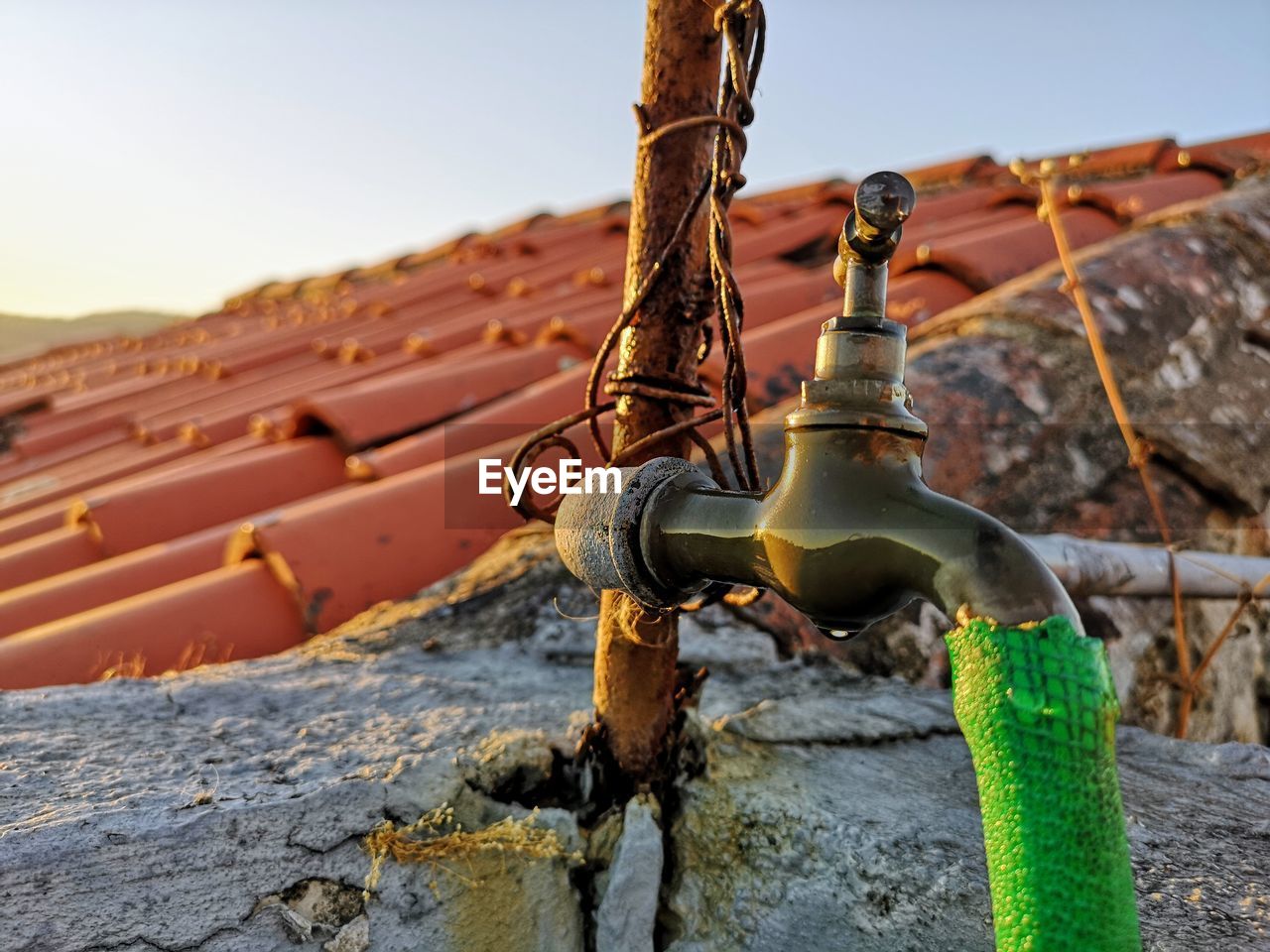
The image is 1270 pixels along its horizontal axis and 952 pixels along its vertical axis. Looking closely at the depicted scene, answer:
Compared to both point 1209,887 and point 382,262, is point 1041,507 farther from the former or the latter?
point 382,262

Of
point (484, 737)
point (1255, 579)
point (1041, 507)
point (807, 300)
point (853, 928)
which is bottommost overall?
point (853, 928)

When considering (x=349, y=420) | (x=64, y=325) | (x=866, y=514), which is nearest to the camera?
(x=866, y=514)

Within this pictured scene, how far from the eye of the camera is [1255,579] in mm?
1545

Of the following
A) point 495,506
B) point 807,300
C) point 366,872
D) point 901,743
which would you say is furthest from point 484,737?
point 807,300

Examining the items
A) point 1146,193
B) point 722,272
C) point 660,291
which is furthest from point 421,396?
point 1146,193

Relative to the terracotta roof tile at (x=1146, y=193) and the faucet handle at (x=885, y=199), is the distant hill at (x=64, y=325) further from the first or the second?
the faucet handle at (x=885, y=199)

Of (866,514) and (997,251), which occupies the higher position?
(997,251)

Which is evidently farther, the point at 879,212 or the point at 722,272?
the point at 722,272

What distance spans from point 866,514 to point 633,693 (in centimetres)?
48

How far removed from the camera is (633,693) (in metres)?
1.08

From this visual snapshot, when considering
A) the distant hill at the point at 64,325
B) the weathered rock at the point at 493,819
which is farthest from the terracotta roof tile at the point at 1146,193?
the distant hill at the point at 64,325

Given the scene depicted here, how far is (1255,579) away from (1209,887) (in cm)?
84

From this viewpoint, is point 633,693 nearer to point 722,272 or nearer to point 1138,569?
point 722,272

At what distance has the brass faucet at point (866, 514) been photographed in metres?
0.66
